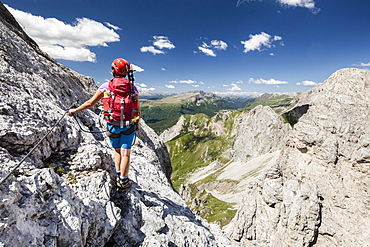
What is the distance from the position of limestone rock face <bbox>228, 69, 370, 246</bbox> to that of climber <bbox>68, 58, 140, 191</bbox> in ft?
168

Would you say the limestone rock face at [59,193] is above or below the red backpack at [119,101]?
below

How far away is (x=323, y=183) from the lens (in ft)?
153

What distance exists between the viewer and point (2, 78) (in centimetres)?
861

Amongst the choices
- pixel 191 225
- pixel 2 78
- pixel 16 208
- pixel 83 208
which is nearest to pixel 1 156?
pixel 16 208

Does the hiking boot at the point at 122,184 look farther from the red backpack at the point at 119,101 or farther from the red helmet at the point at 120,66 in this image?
the red helmet at the point at 120,66

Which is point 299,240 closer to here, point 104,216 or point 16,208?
point 104,216

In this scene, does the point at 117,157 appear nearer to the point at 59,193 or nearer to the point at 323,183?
the point at 59,193

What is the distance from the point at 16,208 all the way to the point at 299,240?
188 ft

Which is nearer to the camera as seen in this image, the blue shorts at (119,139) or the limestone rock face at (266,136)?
the blue shorts at (119,139)

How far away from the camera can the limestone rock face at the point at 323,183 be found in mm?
41319

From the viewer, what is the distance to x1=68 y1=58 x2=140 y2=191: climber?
798cm

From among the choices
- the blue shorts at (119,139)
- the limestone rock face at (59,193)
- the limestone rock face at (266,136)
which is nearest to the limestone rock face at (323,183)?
the limestone rock face at (59,193)

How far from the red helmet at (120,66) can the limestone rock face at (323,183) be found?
52949 millimetres

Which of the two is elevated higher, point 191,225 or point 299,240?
point 191,225
